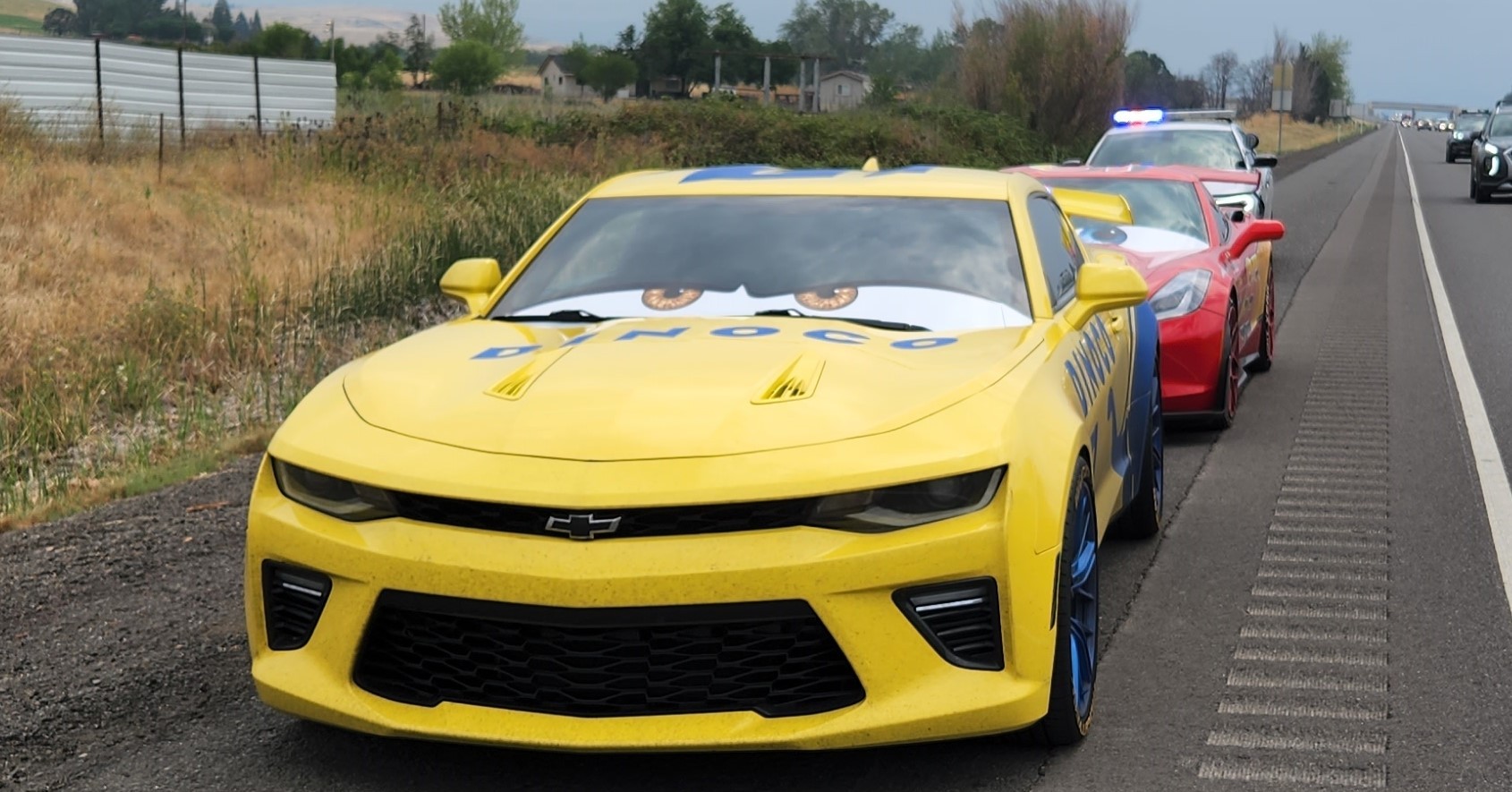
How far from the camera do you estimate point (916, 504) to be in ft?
12.6

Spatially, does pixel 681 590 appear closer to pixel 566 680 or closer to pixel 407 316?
pixel 566 680

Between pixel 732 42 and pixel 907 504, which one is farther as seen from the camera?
pixel 732 42

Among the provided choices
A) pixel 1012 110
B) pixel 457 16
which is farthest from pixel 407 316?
pixel 457 16

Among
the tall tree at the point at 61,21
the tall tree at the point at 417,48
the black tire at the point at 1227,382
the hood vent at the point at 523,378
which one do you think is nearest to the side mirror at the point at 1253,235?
the black tire at the point at 1227,382

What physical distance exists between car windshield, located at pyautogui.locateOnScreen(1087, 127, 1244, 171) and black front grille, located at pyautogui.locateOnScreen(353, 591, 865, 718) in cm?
1487

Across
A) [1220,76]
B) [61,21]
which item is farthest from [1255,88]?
[61,21]

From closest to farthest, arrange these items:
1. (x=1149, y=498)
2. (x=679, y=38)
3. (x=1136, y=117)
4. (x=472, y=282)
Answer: (x=472, y=282)
(x=1149, y=498)
(x=1136, y=117)
(x=679, y=38)

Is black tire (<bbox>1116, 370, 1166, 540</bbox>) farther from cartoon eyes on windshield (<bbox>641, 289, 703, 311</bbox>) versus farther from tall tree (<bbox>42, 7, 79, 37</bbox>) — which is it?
tall tree (<bbox>42, 7, 79, 37</bbox>)

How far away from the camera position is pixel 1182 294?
9.43 meters

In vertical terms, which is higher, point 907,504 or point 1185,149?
point 1185,149

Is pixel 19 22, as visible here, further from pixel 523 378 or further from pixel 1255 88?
pixel 523 378

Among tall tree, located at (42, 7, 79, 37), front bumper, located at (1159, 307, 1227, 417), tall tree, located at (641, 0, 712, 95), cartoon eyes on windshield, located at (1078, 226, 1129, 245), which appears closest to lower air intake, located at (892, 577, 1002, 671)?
front bumper, located at (1159, 307, 1227, 417)

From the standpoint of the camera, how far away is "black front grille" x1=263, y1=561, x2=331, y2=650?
396 cm

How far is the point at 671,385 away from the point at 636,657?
71 cm
